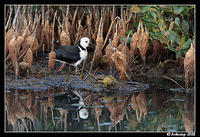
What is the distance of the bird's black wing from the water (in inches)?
21.0

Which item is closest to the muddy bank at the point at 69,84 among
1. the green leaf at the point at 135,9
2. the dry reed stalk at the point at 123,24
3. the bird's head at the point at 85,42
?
the bird's head at the point at 85,42

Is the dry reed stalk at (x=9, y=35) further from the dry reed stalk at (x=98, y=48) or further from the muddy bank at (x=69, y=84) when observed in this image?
the dry reed stalk at (x=98, y=48)

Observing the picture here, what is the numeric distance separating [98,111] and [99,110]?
0.02 meters

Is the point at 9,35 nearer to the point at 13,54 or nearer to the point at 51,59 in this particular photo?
the point at 13,54

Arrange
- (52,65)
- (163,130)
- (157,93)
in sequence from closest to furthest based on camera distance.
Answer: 1. (163,130)
2. (157,93)
3. (52,65)

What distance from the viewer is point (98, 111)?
16.3 feet

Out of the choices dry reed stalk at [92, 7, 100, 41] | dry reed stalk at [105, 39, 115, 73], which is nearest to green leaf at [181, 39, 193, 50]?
dry reed stalk at [105, 39, 115, 73]

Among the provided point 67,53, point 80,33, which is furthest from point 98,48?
point 67,53

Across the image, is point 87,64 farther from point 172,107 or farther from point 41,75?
point 172,107

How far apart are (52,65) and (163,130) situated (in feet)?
6.21

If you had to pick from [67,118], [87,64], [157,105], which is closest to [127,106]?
[157,105]

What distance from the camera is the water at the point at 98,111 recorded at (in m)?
4.71

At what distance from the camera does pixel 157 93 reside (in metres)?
5.52

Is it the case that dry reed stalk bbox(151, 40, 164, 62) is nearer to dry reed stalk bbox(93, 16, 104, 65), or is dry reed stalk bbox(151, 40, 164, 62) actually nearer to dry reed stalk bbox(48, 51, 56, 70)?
dry reed stalk bbox(93, 16, 104, 65)
